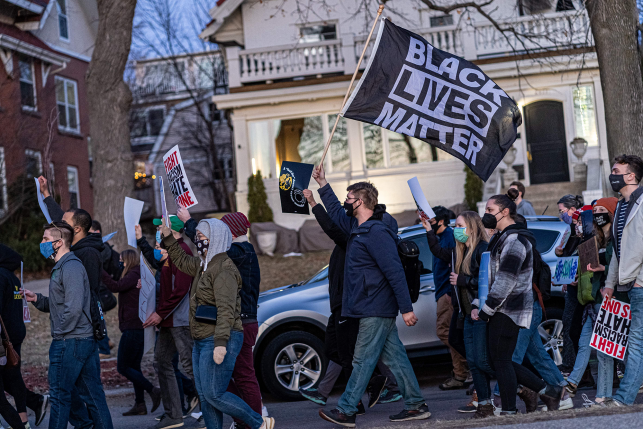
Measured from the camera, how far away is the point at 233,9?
894 inches

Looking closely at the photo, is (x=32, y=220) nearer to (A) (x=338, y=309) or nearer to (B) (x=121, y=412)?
(B) (x=121, y=412)

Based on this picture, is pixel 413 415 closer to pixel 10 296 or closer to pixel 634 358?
pixel 634 358

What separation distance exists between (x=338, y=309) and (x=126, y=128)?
25.2ft

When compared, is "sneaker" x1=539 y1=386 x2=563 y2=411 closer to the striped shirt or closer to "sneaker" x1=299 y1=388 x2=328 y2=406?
the striped shirt

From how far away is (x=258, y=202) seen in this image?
68.4ft

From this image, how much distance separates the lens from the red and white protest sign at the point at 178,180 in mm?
6337

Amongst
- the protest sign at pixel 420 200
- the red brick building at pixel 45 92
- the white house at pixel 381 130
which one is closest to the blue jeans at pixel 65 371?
the protest sign at pixel 420 200

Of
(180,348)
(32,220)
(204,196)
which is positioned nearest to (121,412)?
(180,348)

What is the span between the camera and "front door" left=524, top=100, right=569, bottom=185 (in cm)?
2144

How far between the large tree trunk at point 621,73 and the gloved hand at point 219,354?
705cm

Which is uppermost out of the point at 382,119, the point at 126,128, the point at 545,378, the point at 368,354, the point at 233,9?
the point at 233,9

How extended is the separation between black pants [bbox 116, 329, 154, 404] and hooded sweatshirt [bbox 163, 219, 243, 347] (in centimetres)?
239

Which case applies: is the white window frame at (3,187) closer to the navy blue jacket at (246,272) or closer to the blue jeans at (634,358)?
the navy blue jacket at (246,272)

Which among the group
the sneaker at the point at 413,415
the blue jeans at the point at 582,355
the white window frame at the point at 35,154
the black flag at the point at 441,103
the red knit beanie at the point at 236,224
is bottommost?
the sneaker at the point at 413,415
